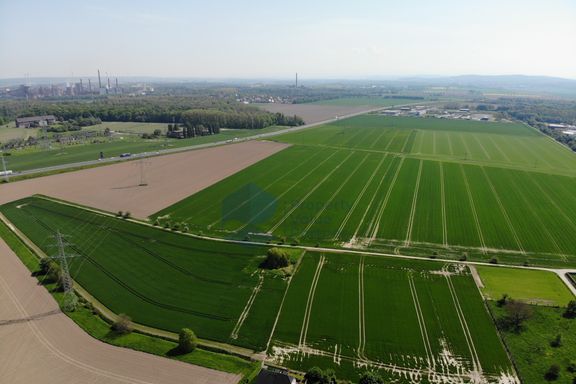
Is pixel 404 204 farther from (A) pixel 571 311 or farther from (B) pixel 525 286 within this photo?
(A) pixel 571 311

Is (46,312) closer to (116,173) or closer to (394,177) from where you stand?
(116,173)

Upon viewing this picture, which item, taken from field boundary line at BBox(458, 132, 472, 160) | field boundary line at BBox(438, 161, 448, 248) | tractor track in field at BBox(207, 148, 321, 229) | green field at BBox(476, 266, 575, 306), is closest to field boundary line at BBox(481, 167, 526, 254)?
green field at BBox(476, 266, 575, 306)

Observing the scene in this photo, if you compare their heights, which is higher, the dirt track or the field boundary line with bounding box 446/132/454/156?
the field boundary line with bounding box 446/132/454/156

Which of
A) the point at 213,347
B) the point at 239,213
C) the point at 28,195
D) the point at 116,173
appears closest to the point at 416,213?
the point at 239,213

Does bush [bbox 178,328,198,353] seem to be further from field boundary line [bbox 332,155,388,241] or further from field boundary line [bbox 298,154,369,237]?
field boundary line [bbox 332,155,388,241]

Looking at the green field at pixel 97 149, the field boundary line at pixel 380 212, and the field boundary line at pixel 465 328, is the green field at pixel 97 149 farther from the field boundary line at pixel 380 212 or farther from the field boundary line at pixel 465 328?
the field boundary line at pixel 465 328

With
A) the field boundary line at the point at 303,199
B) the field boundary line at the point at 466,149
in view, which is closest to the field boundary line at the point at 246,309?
the field boundary line at the point at 303,199

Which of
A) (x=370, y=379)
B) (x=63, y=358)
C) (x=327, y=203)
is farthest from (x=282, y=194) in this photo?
(x=370, y=379)
